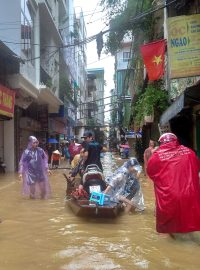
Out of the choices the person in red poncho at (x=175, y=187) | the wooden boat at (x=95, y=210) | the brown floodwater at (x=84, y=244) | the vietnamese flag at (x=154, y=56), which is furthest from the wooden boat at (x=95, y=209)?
the vietnamese flag at (x=154, y=56)

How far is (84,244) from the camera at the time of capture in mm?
6891

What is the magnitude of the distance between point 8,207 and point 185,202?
5785mm

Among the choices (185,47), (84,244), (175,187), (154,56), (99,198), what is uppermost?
(154,56)

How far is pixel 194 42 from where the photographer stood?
34.3 feet

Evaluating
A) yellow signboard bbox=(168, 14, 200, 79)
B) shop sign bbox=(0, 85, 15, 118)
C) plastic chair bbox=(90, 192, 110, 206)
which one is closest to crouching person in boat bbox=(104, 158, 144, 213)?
plastic chair bbox=(90, 192, 110, 206)

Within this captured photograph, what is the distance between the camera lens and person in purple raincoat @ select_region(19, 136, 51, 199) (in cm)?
1179

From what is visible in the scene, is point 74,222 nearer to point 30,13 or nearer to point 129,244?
point 129,244

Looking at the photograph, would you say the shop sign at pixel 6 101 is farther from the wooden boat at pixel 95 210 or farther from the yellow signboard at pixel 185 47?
the wooden boat at pixel 95 210

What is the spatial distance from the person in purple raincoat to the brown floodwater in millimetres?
1560

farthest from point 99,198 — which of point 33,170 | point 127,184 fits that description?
point 33,170

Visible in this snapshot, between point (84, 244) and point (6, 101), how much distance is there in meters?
11.2

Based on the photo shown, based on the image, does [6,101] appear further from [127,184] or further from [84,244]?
[84,244]

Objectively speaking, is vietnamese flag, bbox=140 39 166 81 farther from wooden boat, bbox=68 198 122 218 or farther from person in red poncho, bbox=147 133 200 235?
person in red poncho, bbox=147 133 200 235

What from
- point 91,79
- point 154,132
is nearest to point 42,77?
point 154,132
